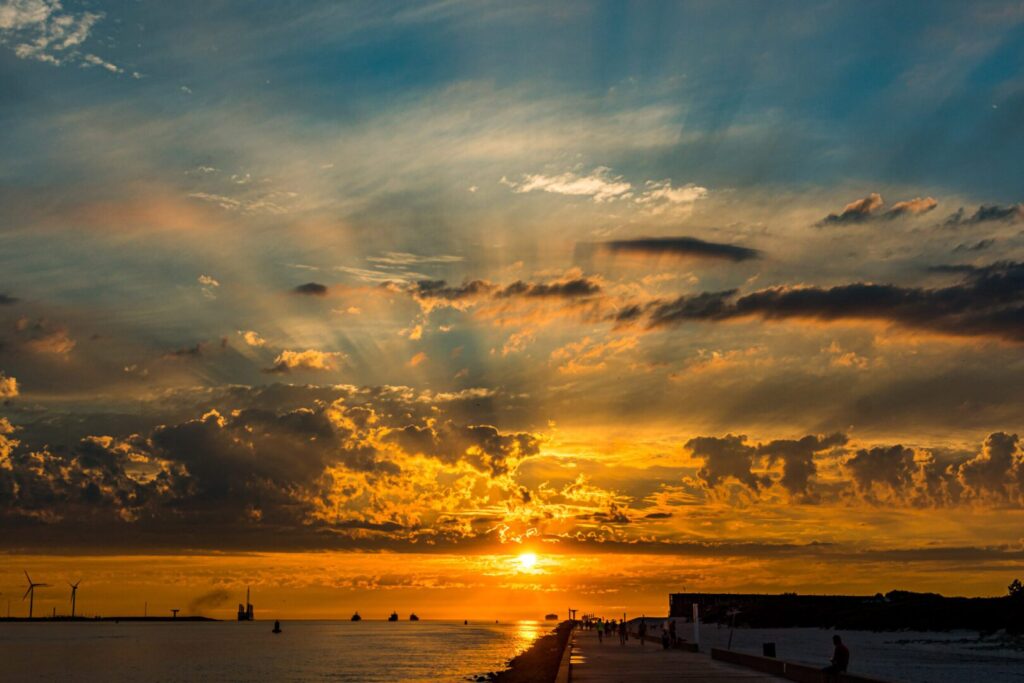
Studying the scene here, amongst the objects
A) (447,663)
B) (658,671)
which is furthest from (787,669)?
(447,663)

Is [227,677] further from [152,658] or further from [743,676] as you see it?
[743,676]

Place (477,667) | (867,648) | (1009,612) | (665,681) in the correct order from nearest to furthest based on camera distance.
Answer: (665,681) < (867,648) < (1009,612) < (477,667)

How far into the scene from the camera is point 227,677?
11281 centimetres

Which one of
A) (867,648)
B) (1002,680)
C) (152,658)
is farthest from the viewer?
(152,658)

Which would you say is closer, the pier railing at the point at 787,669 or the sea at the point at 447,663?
the pier railing at the point at 787,669

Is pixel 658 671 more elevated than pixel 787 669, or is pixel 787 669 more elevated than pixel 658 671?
pixel 787 669

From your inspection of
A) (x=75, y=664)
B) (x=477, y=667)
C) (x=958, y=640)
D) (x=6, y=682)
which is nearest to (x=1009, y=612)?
(x=958, y=640)

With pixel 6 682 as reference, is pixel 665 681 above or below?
above

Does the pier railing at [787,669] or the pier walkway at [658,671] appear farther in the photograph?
the pier walkway at [658,671]

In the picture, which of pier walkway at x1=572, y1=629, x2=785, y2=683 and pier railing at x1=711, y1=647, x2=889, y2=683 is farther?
pier walkway at x1=572, y1=629, x2=785, y2=683

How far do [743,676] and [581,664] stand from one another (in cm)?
1687

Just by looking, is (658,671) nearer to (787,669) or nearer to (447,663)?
(787,669)

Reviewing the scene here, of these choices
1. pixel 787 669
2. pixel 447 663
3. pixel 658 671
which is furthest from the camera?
pixel 447 663

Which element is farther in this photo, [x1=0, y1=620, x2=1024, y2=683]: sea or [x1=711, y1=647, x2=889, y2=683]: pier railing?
[x1=0, y1=620, x2=1024, y2=683]: sea
